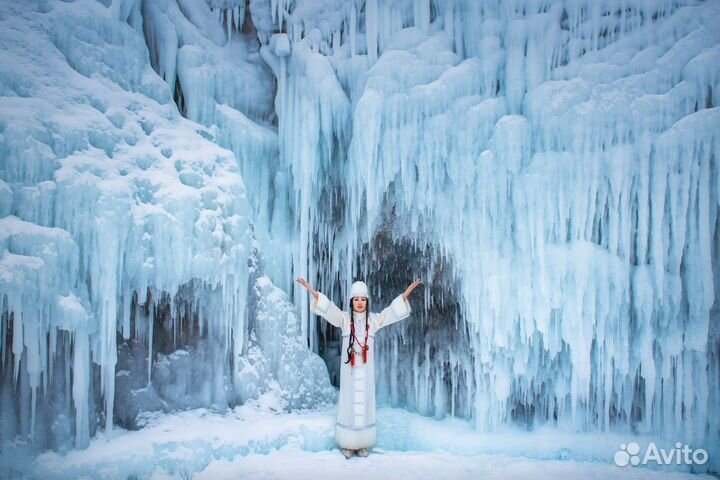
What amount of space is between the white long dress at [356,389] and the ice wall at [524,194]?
1.62 m

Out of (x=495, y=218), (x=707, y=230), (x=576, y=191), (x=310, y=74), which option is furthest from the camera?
(x=310, y=74)

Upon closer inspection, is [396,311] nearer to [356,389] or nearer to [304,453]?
[356,389]

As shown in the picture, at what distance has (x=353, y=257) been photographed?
739cm

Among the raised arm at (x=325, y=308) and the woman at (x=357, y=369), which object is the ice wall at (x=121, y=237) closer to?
the raised arm at (x=325, y=308)

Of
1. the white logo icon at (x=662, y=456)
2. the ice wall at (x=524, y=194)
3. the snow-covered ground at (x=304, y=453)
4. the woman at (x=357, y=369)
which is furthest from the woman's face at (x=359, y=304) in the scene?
the white logo icon at (x=662, y=456)

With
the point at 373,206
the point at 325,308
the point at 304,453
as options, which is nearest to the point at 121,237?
the point at 325,308

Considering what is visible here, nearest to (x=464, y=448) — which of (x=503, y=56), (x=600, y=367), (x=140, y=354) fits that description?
(x=600, y=367)

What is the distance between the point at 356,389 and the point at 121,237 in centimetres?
284

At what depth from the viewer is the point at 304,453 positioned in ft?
18.2

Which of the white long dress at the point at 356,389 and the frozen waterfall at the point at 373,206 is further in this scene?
the white long dress at the point at 356,389

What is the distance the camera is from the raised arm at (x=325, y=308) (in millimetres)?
5629

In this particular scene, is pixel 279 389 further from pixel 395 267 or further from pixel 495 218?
pixel 495 218

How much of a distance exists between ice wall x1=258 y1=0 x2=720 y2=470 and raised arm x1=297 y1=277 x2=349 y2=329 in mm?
1669

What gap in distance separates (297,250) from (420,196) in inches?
73.5
